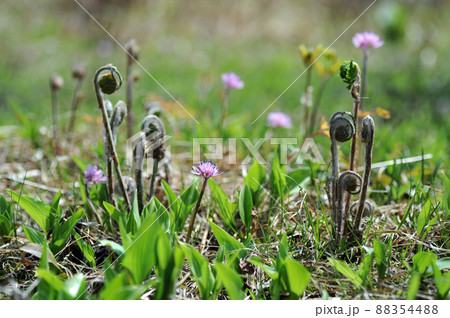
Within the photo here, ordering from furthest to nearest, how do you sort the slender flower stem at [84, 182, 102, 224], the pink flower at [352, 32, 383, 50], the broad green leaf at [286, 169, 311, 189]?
the broad green leaf at [286, 169, 311, 189] → the pink flower at [352, 32, 383, 50] → the slender flower stem at [84, 182, 102, 224]

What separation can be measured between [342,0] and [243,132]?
993 centimetres

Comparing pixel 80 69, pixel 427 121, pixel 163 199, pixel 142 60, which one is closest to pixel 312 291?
pixel 163 199

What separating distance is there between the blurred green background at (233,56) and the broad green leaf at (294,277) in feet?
3.54

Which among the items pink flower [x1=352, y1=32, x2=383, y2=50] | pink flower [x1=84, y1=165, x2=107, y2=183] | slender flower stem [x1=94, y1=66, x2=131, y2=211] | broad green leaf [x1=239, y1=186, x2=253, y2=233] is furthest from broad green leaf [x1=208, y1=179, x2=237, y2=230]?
pink flower [x1=352, y1=32, x2=383, y2=50]

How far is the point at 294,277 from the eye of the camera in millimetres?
1345

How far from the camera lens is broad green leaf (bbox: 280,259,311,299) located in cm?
131

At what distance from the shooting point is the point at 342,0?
1166cm

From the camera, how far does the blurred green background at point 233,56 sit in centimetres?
388

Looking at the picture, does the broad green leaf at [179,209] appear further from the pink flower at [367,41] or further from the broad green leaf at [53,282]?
the pink flower at [367,41]

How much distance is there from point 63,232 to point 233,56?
273 inches

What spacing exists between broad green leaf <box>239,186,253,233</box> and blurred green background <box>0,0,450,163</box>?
0.76 metres

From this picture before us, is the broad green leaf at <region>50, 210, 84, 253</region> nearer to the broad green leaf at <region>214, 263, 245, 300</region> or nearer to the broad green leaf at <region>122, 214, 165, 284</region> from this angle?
the broad green leaf at <region>122, 214, 165, 284</region>

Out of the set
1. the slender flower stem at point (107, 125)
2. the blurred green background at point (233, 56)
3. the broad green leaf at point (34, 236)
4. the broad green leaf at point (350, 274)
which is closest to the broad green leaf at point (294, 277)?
the broad green leaf at point (350, 274)
